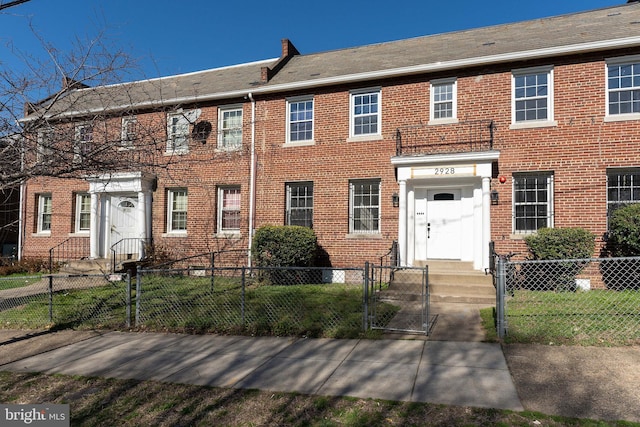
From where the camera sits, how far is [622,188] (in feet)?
33.7

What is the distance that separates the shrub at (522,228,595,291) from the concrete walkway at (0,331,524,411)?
476 centimetres

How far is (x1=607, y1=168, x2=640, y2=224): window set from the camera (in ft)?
33.4

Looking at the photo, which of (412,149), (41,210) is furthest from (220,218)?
(41,210)

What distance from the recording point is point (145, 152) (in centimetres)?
602

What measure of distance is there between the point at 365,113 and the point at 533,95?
4687 millimetres

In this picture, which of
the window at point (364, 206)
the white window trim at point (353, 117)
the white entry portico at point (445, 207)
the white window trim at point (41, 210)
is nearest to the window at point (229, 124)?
the white window trim at point (353, 117)

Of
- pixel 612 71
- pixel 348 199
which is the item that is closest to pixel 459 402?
pixel 348 199

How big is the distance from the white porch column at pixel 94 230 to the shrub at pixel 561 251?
1437cm

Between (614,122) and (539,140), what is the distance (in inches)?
68.0

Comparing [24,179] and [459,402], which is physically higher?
[24,179]

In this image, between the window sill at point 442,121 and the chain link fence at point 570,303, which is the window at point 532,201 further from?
the window sill at point 442,121

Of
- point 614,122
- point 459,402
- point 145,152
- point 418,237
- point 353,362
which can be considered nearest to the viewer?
point 459,402

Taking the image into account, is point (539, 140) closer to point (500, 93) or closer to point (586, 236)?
point (500, 93)

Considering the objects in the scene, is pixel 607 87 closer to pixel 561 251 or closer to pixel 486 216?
pixel 486 216
